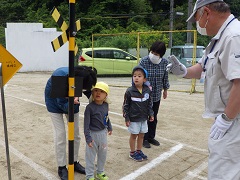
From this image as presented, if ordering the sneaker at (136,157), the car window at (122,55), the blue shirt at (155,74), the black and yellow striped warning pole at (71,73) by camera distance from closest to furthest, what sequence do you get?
the black and yellow striped warning pole at (71,73) → the sneaker at (136,157) → the blue shirt at (155,74) → the car window at (122,55)

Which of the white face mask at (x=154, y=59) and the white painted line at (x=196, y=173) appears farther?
the white face mask at (x=154, y=59)

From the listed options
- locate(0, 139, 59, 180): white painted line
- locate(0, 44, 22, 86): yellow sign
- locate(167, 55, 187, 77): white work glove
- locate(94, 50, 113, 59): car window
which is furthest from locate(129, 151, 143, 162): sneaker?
locate(94, 50, 113, 59): car window

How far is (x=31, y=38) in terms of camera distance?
714 inches

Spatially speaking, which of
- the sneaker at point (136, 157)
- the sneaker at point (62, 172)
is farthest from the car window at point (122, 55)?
the sneaker at point (62, 172)

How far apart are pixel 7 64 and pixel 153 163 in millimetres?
2449

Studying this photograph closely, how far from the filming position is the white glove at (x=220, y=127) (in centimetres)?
218

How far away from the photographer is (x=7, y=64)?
11.5 feet

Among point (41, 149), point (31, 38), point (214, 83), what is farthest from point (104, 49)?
point (214, 83)

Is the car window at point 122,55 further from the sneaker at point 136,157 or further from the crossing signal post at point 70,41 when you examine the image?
the crossing signal post at point 70,41

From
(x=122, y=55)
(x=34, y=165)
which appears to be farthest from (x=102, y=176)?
(x=122, y=55)

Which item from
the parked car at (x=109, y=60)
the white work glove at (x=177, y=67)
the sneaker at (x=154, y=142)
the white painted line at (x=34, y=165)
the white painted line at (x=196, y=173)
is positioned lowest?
the white painted line at (x=196, y=173)

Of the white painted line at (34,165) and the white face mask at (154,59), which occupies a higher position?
the white face mask at (154,59)

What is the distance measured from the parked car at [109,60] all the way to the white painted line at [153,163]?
34.3 feet

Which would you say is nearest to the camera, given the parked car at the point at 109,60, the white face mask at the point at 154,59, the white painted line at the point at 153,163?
the white painted line at the point at 153,163
